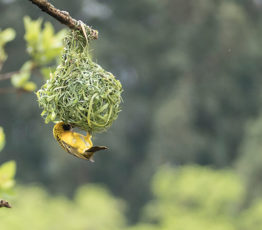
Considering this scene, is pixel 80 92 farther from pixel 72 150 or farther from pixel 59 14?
pixel 59 14

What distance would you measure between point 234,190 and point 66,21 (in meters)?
13.5

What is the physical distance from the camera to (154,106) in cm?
2139

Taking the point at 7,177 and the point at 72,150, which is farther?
the point at 7,177

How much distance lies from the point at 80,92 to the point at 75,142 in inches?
8.1

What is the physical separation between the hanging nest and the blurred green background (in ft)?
48.4

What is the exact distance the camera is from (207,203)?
14.9 meters

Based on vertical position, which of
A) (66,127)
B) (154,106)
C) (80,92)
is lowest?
(66,127)

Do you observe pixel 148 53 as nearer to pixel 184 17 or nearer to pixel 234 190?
pixel 184 17

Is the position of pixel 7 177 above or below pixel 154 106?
below

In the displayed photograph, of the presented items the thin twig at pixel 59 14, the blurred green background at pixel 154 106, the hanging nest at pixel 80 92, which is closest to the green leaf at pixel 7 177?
the hanging nest at pixel 80 92

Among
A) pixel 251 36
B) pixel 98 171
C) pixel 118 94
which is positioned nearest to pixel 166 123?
pixel 98 171

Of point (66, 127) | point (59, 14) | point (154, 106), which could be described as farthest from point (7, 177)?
point (154, 106)

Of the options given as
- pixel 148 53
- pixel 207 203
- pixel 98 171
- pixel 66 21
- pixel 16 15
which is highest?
pixel 148 53

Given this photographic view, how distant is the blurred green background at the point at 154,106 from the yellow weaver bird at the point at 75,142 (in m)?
14.9
